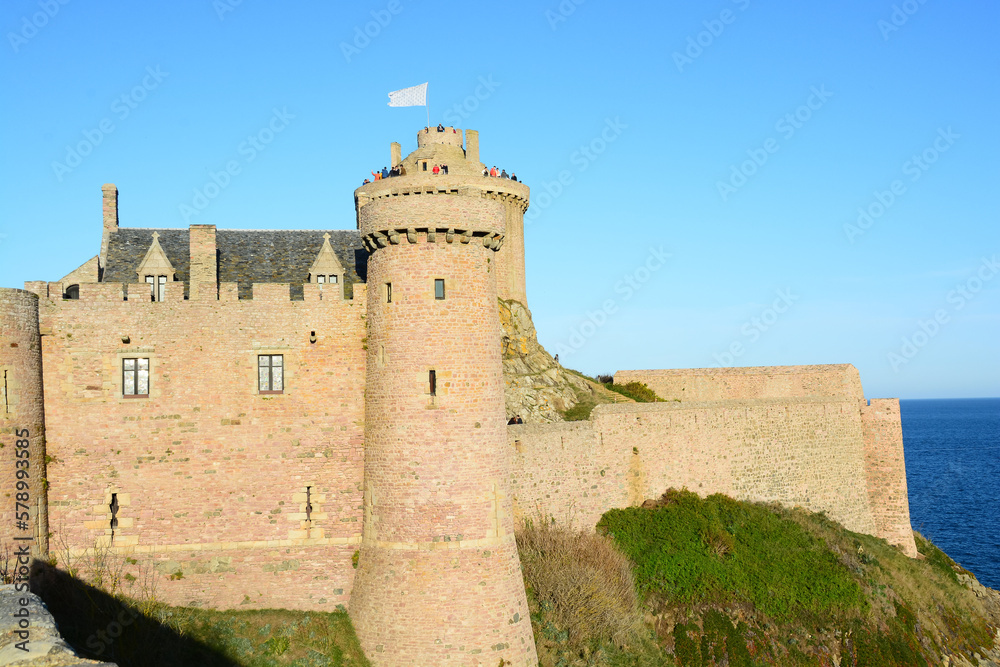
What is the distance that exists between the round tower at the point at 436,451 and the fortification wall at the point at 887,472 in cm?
2414

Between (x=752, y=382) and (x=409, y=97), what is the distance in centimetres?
2469

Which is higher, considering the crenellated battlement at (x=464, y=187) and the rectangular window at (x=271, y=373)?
the crenellated battlement at (x=464, y=187)

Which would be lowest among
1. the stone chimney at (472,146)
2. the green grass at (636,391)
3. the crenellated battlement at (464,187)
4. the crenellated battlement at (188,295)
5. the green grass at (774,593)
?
the green grass at (774,593)

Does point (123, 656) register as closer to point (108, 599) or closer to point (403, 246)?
point (108, 599)

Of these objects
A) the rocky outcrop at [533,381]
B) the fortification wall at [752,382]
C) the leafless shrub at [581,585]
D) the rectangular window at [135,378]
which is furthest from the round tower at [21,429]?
the fortification wall at [752,382]

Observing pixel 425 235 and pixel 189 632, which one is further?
pixel 425 235

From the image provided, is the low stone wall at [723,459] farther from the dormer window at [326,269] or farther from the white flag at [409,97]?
the white flag at [409,97]

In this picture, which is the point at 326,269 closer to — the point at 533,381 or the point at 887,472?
the point at 533,381

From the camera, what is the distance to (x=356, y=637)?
2178 cm

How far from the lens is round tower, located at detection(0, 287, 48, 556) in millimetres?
21109

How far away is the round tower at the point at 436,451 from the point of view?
21.2 meters

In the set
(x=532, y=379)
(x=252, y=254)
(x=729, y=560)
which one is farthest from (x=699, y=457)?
(x=252, y=254)

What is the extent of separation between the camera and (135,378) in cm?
2289

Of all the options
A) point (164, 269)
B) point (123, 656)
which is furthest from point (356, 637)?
point (164, 269)
